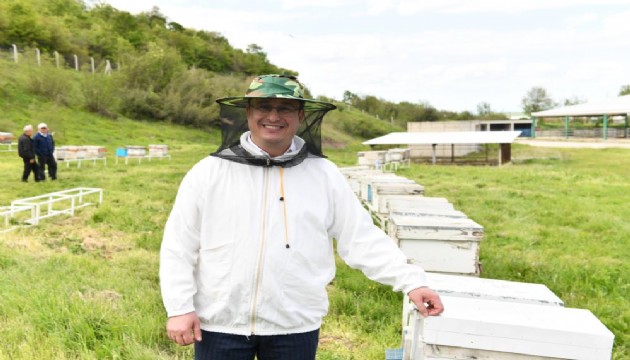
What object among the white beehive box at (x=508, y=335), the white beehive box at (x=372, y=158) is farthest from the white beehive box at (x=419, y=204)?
the white beehive box at (x=372, y=158)

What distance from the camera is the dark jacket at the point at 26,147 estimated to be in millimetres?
13062

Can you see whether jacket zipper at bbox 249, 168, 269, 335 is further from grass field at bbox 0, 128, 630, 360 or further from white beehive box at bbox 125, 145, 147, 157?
white beehive box at bbox 125, 145, 147, 157

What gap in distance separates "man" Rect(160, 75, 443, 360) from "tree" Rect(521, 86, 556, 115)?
8530cm

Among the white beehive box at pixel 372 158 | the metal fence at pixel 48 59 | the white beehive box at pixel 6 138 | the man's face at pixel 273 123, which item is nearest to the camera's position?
the man's face at pixel 273 123

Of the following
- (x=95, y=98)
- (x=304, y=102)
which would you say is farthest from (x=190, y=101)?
(x=304, y=102)

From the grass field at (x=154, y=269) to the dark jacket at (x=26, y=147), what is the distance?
2.46 feet

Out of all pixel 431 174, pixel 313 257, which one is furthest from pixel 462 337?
pixel 431 174

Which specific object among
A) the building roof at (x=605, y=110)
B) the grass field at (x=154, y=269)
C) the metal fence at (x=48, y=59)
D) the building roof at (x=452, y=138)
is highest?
the metal fence at (x=48, y=59)

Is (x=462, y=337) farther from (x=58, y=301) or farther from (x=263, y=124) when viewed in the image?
(x=58, y=301)

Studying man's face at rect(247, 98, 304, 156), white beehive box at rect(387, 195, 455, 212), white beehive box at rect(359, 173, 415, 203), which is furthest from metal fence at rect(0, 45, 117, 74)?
man's face at rect(247, 98, 304, 156)

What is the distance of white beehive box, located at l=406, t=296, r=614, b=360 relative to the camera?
2398 millimetres

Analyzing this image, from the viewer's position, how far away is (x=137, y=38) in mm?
58500

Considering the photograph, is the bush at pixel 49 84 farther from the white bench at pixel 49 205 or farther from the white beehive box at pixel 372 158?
the white bench at pixel 49 205

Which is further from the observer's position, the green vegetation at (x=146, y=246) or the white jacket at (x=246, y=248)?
the green vegetation at (x=146, y=246)
